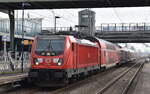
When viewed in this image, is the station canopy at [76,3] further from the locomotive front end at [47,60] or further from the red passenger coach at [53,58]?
the locomotive front end at [47,60]

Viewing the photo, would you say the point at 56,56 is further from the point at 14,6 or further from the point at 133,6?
the point at 14,6

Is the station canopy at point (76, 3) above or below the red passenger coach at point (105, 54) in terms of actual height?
above

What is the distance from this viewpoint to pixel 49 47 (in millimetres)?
16719

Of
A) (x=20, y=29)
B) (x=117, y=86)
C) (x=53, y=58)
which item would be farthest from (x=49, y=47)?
(x=20, y=29)

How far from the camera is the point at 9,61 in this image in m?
27.1

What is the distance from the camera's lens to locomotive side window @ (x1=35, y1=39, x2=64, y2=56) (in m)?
16.4

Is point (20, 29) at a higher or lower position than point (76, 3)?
lower

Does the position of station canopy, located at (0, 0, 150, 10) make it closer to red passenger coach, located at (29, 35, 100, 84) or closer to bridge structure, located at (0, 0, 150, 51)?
bridge structure, located at (0, 0, 150, 51)

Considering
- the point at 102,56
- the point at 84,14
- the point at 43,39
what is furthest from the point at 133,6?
the point at 84,14

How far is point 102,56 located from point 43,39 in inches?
513

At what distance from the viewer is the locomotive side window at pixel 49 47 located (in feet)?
53.8

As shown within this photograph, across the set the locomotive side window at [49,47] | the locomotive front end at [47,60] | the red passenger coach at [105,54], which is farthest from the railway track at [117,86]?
the red passenger coach at [105,54]

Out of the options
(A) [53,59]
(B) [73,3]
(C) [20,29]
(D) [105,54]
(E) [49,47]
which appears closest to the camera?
(A) [53,59]

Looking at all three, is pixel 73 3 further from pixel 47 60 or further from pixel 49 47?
pixel 47 60
